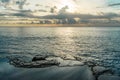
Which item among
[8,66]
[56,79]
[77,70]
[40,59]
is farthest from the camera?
[40,59]

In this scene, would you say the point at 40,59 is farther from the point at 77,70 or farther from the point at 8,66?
the point at 77,70

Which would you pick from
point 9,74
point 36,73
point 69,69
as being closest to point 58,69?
point 69,69

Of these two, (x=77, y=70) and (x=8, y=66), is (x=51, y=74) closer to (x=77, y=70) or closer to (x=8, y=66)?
(x=77, y=70)

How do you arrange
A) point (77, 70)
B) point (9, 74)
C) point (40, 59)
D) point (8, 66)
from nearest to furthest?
point (9, 74), point (77, 70), point (8, 66), point (40, 59)

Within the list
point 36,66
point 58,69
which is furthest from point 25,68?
point 58,69

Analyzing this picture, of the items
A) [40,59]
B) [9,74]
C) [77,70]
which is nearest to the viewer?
[9,74]

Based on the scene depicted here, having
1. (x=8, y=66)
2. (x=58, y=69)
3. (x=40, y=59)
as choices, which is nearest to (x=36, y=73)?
(x=58, y=69)

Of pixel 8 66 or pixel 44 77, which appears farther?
pixel 8 66

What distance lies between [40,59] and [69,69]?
9.69 metres

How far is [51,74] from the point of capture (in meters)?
33.1

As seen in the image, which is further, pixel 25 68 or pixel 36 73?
pixel 25 68

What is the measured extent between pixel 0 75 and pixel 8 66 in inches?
241

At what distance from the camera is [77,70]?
3597 centimetres

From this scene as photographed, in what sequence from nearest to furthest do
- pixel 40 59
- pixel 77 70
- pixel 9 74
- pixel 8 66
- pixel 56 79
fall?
pixel 56 79 → pixel 9 74 → pixel 77 70 → pixel 8 66 → pixel 40 59
